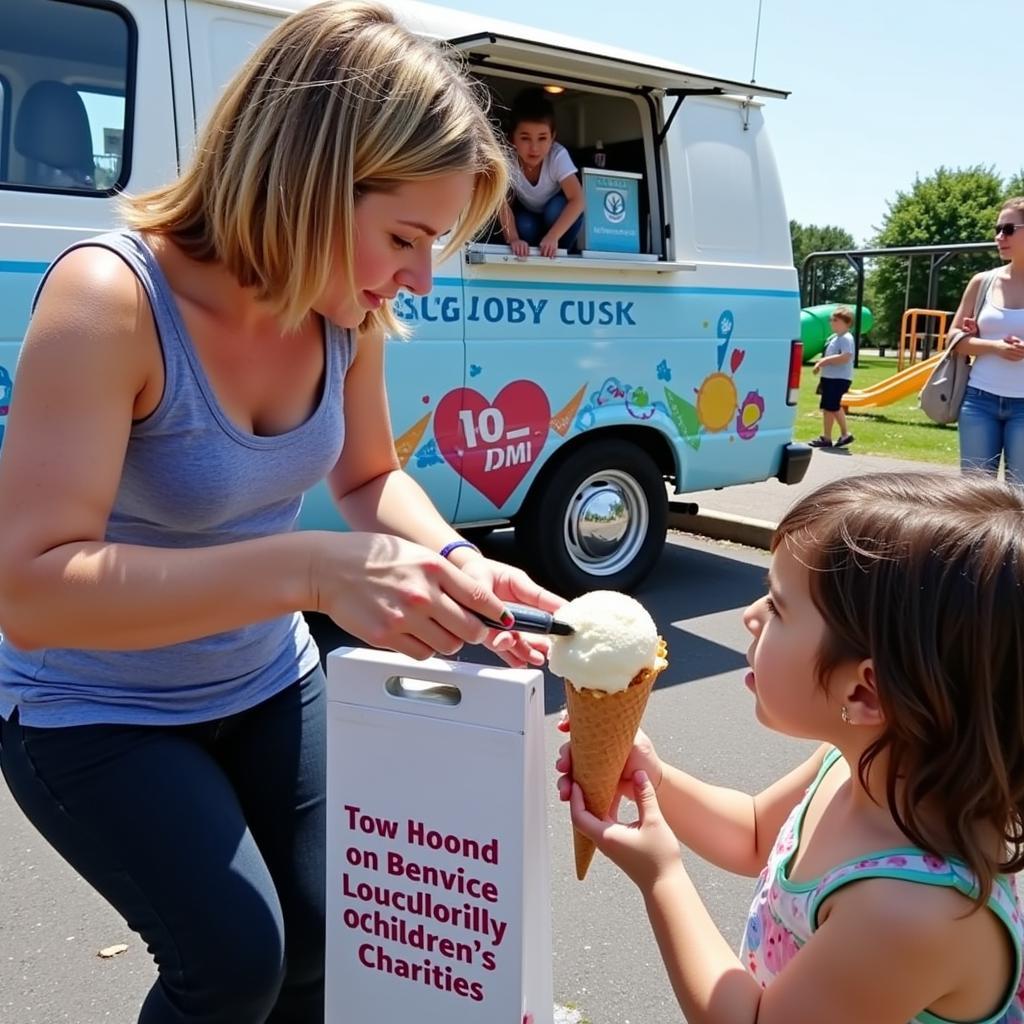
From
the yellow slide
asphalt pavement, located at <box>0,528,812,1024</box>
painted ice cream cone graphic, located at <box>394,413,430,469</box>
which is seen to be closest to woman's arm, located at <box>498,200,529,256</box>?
painted ice cream cone graphic, located at <box>394,413,430,469</box>

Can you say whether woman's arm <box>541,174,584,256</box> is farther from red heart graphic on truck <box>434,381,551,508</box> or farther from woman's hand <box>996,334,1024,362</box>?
woman's hand <box>996,334,1024,362</box>

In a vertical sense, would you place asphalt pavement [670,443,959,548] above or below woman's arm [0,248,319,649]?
below

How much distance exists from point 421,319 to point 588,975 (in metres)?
2.74

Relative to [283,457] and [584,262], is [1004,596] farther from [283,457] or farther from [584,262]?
[584,262]

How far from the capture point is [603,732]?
1.60 m

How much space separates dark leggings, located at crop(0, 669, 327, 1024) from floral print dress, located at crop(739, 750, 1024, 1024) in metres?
0.72

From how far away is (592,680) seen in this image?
154 cm

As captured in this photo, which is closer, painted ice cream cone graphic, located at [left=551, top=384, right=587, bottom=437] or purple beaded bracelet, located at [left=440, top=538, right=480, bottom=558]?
purple beaded bracelet, located at [left=440, top=538, right=480, bottom=558]

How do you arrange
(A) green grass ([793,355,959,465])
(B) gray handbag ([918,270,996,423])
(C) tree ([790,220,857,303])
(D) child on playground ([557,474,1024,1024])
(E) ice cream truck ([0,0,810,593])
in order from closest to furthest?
(D) child on playground ([557,474,1024,1024]) < (E) ice cream truck ([0,0,810,593]) < (B) gray handbag ([918,270,996,423]) < (A) green grass ([793,355,959,465]) < (C) tree ([790,220,857,303])

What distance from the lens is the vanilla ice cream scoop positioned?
1522 millimetres

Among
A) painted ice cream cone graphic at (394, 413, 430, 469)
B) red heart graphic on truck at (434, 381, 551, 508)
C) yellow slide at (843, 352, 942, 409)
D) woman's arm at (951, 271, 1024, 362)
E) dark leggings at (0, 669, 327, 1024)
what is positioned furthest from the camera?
yellow slide at (843, 352, 942, 409)

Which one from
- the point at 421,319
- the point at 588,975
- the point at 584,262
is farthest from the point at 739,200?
the point at 588,975

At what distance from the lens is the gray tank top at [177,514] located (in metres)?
1.51

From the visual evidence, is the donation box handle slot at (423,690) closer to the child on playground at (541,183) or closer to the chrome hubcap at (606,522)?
the child on playground at (541,183)
